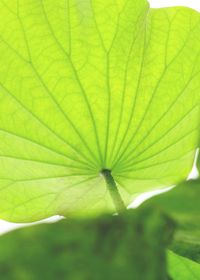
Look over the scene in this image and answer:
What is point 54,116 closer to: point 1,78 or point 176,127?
point 1,78

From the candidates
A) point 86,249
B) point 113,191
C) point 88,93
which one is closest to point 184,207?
point 86,249

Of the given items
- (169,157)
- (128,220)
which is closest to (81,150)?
(169,157)

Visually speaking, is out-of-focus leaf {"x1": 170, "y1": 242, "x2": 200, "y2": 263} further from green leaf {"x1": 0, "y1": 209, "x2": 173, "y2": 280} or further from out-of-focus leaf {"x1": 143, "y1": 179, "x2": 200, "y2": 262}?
green leaf {"x1": 0, "y1": 209, "x2": 173, "y2": 280}

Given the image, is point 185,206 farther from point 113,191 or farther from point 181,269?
point 113,191

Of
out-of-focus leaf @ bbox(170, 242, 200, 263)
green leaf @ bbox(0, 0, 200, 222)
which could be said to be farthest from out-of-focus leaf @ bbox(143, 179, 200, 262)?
green leaf @ bbox(0, 0, 200, 222)

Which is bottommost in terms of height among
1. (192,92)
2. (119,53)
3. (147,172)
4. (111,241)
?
(111,241)

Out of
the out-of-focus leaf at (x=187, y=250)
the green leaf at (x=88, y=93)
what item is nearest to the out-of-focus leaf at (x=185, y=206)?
the out-of-focus leaf at (x=187, y=250)
